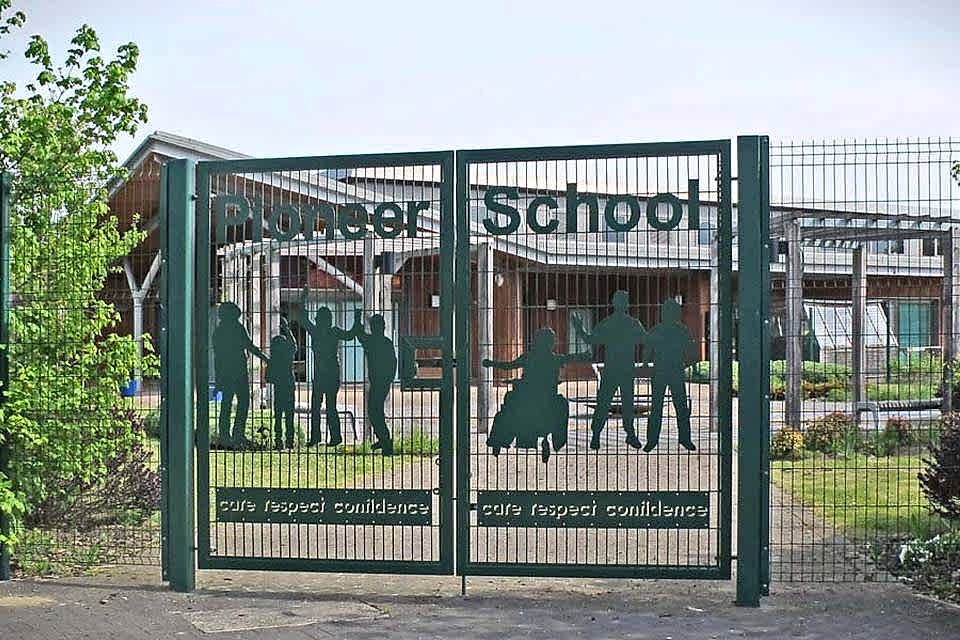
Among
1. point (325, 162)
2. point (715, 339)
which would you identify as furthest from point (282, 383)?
point (715, 339)

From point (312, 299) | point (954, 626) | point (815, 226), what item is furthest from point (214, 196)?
point (815, 226)

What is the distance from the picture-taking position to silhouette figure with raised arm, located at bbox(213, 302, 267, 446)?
28.0 ft

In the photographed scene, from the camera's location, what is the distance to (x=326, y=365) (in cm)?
844

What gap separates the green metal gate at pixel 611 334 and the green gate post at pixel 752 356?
0.10 meters

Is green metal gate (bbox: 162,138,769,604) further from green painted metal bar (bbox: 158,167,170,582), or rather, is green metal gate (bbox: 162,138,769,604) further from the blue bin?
the blue bin

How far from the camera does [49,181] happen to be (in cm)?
895

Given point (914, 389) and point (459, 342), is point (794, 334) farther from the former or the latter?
point (459, 342)

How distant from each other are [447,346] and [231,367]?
58.4 inches

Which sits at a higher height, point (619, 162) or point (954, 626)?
point (619, 162)

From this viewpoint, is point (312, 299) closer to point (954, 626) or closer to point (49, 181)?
point (49, 181)

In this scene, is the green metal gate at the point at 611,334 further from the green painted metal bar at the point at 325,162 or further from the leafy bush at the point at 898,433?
the leafy bush at the point at 898,433

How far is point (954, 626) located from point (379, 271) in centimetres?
410

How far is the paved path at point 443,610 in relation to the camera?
7402mm

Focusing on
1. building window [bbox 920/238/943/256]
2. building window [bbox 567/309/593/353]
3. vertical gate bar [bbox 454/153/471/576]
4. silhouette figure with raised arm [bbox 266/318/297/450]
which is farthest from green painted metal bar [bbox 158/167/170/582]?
building window [bbox 920/238/943/256]
